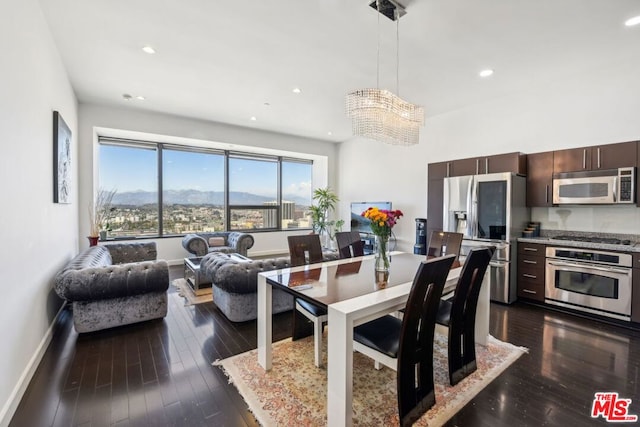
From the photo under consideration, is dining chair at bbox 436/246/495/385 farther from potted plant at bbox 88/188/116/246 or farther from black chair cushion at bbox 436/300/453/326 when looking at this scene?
potted plant at bbox 88/188/116/246

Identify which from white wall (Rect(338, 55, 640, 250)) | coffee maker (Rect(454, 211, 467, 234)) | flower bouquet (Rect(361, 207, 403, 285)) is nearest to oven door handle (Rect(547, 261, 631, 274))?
white wall (Rect(338, 55, 640, 250))

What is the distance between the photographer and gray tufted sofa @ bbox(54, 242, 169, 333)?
265 centimetres

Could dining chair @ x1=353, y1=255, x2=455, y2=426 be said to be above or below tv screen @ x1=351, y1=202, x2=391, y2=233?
below

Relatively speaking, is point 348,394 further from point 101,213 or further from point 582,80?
point 101,213

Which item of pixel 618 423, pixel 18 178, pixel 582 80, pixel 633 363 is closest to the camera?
pixel 618 423

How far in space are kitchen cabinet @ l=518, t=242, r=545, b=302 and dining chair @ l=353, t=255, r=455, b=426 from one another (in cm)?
278

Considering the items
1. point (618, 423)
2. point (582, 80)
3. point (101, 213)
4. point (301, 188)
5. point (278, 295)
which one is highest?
point (582, 80)

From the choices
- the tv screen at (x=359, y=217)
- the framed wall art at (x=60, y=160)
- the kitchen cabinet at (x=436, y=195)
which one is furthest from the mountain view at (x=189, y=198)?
the kitchen cabinet at (x=436, y=195)

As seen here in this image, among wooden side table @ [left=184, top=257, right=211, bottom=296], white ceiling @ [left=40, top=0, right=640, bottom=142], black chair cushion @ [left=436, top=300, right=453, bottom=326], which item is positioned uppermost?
white ceiling @ [left=40, top=0, right=640, bottom=142]

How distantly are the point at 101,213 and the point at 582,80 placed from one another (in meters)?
7.90

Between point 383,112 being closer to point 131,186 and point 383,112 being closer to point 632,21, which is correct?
point 632,21

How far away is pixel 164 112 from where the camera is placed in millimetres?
5480

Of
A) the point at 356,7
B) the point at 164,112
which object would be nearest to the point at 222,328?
the point at 356,7

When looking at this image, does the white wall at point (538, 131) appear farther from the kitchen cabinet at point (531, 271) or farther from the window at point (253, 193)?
the window at point (253, 193)
